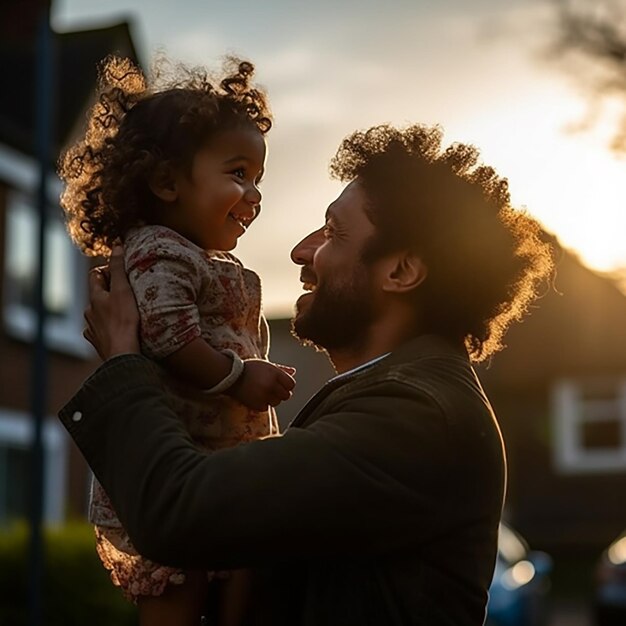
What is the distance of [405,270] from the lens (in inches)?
112

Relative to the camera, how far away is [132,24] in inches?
876

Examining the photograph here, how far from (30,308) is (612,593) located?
8.69 metres

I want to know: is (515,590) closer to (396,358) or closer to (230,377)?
(230,377)

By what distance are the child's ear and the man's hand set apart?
0.56ft

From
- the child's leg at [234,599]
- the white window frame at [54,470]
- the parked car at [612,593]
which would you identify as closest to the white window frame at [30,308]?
the white window frame at [54,470]

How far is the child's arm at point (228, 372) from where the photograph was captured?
Result: 291cm

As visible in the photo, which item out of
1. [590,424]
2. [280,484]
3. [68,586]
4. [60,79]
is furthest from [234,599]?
[590,424]

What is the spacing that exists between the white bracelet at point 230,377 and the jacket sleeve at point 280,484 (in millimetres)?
279

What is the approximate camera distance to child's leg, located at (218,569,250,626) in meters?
2.80

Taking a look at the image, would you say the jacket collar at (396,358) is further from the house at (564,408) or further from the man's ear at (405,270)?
the house at (564,408)

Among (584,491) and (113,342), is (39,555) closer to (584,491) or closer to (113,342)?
(113,342)

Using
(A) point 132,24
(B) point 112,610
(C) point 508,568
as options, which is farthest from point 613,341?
(B) point 112,610

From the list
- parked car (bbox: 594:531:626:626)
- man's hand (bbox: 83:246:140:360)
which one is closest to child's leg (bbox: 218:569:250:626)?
man's hand (bbox: 83:246:140:360)

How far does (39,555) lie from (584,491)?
25.0 metres
